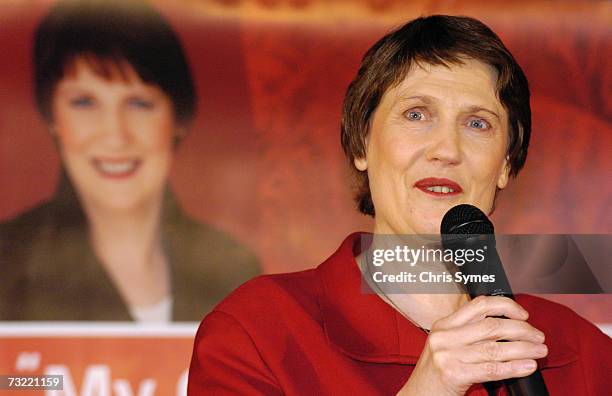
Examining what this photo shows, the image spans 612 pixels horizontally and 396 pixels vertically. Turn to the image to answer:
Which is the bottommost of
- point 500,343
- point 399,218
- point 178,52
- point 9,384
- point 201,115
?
point 9,384

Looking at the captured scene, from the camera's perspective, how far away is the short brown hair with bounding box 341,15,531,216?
1.82 m

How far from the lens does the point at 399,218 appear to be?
1.77 meters

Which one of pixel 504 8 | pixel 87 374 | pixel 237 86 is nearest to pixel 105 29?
pixel 237 86

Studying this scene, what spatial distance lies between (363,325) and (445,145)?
36 centimetres

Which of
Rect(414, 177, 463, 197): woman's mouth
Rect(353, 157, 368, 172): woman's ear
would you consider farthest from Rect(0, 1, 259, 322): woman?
Rect(414, 177, 463, 197): woman's mouth

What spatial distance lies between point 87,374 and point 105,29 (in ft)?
2.99

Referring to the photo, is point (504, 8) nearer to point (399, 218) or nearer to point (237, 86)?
point (237, 86)

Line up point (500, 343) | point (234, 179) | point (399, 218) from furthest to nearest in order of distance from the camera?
point (234, 179) → point (399, 218) → point (500, 343)

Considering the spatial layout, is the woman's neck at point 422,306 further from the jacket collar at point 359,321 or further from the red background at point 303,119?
the red background at point 303,119

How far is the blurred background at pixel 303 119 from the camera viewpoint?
2.51 meters

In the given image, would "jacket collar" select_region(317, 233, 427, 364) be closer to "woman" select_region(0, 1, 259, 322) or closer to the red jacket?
the red jacket

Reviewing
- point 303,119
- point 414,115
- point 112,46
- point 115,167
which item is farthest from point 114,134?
point 414,115

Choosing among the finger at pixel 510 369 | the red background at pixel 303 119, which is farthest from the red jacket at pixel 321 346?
the red background at pixel 303 119

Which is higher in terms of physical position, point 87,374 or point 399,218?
point 399,218
